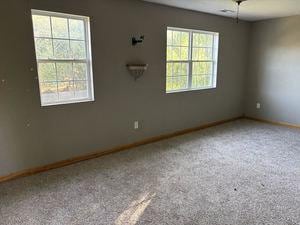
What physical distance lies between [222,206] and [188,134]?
2.33 meters

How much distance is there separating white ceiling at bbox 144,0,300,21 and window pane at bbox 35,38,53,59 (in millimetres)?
1745

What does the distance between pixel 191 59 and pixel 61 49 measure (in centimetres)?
248

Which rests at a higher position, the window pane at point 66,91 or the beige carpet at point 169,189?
the window pane at point 66,91

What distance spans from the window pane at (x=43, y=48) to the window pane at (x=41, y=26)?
0.23 ft

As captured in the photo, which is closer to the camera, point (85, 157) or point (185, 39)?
point (85, 157)

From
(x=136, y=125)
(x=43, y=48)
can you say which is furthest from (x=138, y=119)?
(x=43, y=48)

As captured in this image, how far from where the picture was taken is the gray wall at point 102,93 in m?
2.65

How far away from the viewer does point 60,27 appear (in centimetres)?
295

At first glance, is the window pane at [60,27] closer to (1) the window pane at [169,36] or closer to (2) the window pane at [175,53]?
(1) the window pane at [169,36]

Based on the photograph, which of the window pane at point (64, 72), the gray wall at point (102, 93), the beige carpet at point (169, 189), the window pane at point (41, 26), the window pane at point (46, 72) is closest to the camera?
the beige carpet at point (169, 189)

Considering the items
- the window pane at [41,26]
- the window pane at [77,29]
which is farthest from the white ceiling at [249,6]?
the window pane at [41,26]

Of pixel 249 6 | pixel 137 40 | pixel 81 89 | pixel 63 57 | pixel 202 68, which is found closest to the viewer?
pixel 63 57

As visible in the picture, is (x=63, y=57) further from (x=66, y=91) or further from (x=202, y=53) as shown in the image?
(x=202, y=53)

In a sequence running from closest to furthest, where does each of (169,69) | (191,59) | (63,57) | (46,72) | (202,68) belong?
1. (46,72)
2. (63,57)
3. (169,69)
4. (191,59)
5. (202,68)
